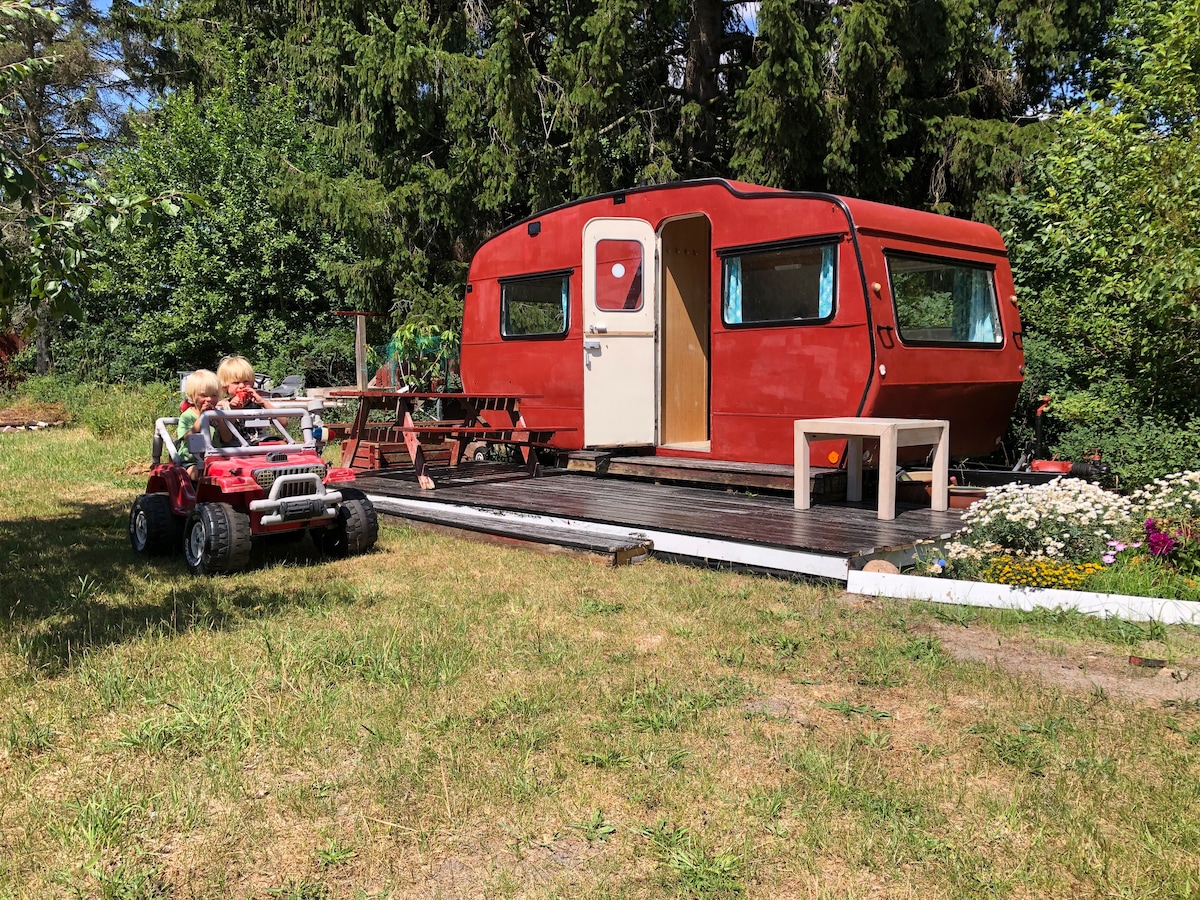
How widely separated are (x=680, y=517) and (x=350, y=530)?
2.28 metres

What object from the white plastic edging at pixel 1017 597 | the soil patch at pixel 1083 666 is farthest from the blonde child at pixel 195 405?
the soil patch at pixel 1083 666

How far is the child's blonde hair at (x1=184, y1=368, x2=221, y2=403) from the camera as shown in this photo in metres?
6.04

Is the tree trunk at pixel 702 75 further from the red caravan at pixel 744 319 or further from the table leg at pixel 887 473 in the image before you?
the table leg at pixel 887 473

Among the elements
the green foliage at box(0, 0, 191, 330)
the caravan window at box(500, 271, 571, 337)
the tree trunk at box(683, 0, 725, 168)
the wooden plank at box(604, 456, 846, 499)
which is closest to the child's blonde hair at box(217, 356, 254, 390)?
the green foliage at box(0, 0, 191, 330)

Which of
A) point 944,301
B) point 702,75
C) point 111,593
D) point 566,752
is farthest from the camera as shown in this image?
point 702,75

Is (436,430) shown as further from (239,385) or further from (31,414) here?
(31,414)

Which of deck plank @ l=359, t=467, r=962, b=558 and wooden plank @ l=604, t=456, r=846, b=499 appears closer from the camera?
deck plank @ l=359, t=467, r=962, b=558

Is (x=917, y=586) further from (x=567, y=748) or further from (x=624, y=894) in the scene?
(x=624, y=894)

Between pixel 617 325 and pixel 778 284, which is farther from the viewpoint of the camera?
pixel 617 325

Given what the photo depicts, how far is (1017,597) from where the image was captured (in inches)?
190

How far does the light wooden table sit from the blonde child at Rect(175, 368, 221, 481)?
407 cm

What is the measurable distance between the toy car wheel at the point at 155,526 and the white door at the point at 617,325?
378 cm

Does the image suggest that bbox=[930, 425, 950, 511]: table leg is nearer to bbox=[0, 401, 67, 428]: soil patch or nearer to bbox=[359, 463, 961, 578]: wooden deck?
bbox=[359, 463, 961, 578]: wooden deck

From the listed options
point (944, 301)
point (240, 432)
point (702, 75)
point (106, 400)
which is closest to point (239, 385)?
point (240, 432)
